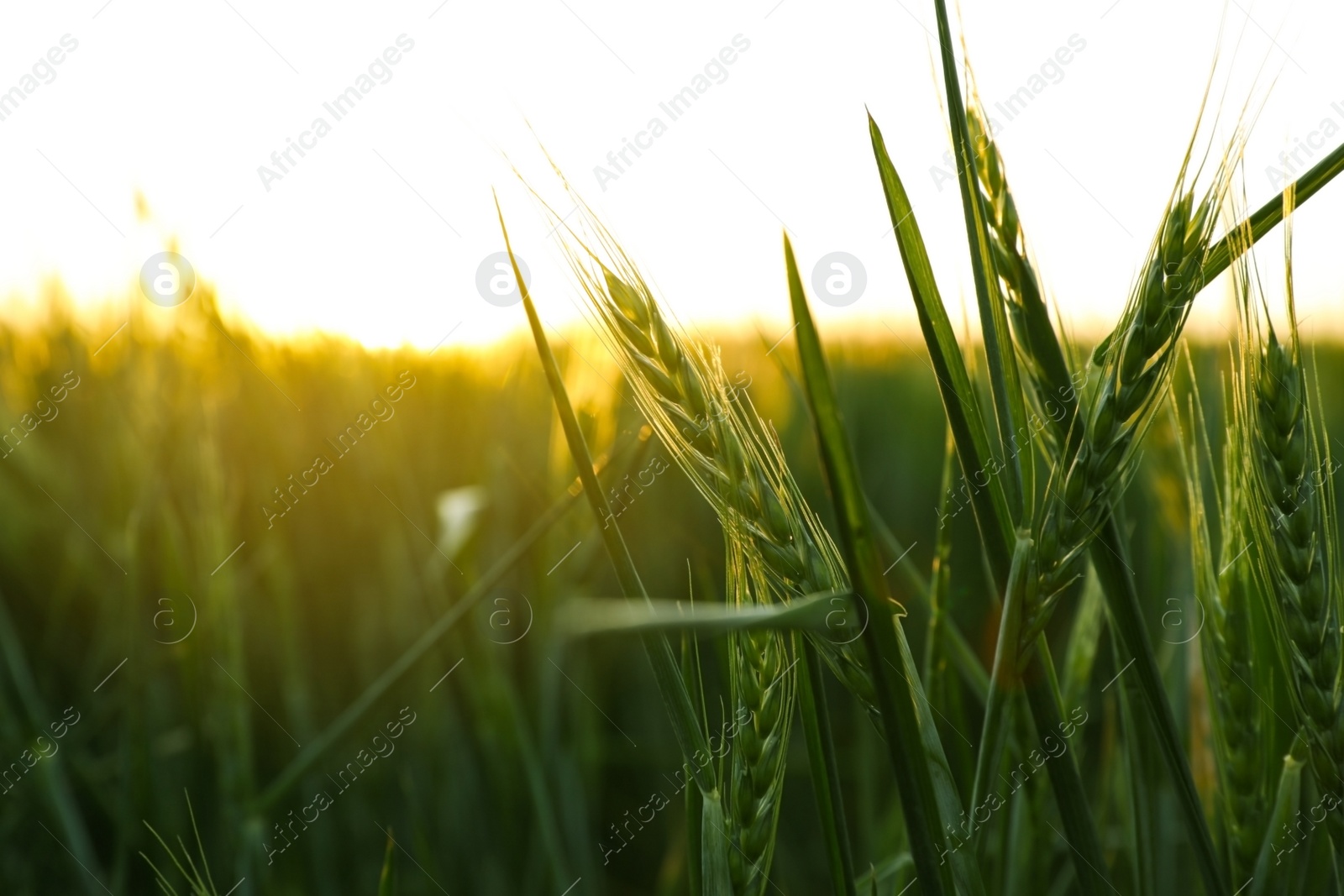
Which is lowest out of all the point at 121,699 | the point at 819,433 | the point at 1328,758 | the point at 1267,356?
the point at 1328,758

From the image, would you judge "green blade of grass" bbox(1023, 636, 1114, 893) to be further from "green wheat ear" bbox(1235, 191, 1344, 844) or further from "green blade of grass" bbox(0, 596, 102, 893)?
"green blade of grass" bbox(0, 596, 102, 893)

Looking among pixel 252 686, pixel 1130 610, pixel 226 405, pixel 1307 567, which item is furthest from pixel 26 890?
pixel 1307 567

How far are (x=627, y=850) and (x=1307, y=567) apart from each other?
3.73 feet

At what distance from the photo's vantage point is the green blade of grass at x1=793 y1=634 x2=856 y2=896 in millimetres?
477

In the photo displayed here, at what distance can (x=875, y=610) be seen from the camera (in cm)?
40

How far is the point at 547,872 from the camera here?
1033mm

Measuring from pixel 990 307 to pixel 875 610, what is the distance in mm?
207

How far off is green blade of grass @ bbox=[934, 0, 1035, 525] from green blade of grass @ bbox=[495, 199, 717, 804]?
0.75ft

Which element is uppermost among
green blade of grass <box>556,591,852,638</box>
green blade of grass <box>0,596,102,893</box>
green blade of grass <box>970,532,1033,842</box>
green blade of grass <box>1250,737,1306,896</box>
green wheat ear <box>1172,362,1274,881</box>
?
green blade of grass <box>0,596,102,893</box>

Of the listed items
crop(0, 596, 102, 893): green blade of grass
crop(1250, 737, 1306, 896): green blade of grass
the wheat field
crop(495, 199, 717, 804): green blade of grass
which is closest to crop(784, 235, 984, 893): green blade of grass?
the wheat field

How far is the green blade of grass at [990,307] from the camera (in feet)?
1.52

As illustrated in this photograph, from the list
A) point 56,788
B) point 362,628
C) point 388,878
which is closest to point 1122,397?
point 388,878

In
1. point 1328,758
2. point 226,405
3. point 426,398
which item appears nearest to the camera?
point 1328,758

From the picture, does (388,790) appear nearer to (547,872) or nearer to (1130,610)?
(547,872)
